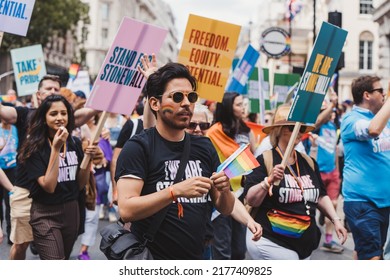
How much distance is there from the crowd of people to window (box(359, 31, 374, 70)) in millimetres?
45304

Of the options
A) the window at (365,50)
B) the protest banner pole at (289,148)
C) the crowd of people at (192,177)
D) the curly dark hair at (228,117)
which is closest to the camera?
the crowd of people at (192,177)

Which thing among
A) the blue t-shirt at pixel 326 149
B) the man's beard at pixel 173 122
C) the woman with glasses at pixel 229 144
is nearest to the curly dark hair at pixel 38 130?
the woman with glasses at pixel 229 144

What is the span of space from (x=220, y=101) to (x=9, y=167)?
3.48 meters

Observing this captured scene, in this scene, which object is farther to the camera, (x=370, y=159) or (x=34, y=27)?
(x=34, y=27)

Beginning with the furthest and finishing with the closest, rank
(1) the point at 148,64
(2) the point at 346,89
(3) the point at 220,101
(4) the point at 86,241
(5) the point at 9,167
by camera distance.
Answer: (2) the point at 346,89
(5) the point at 9,167
(4) the point at 86,241
(3) the point at 220,101
(1) the point at 148,64

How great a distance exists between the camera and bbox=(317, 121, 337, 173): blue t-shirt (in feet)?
29.4

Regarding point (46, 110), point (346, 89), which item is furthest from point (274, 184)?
point (346, 89)

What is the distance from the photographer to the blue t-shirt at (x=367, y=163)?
5.25 metres

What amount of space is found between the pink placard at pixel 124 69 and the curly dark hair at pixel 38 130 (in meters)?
0.25

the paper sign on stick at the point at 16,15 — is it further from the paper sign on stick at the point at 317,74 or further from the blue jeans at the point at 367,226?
the blue jeans at the point at 367,226

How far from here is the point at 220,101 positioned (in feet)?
20.2

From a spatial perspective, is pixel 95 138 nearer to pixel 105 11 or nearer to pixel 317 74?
pixel 317 74

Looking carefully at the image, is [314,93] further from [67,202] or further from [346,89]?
[346,89]
